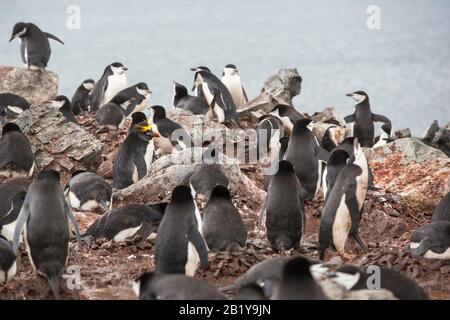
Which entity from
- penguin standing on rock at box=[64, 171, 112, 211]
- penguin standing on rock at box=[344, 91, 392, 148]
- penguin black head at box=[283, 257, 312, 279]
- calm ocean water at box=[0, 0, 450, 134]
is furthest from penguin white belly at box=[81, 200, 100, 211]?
calm ocean water at box=[0, 0, 450, 134]

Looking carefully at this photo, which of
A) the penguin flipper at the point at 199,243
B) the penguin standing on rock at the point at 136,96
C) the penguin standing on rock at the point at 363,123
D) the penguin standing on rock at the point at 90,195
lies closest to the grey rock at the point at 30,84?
the penguin standing on rock at the point at 136,96

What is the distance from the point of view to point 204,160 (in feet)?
37.1

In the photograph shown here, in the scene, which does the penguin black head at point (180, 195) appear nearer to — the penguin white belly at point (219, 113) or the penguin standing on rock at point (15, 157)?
the penguin standing on rock at point (15, 157)

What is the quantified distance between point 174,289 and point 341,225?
305cm

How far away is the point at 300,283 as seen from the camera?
20.8 feet

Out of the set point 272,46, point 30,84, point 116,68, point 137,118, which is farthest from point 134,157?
point 272,46

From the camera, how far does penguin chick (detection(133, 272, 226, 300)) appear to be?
21.8 feet

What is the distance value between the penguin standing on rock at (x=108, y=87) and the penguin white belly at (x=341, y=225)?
29.0ft

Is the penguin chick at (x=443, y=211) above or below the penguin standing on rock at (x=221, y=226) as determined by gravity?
below

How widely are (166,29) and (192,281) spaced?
75787 millimetres

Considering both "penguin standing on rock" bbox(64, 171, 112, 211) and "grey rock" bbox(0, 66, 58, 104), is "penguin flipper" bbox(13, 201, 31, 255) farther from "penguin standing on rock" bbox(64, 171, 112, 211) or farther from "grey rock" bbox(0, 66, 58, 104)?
"grey rock" bbox(0, 66, 58, 104)

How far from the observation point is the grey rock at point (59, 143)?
43.3 ft
